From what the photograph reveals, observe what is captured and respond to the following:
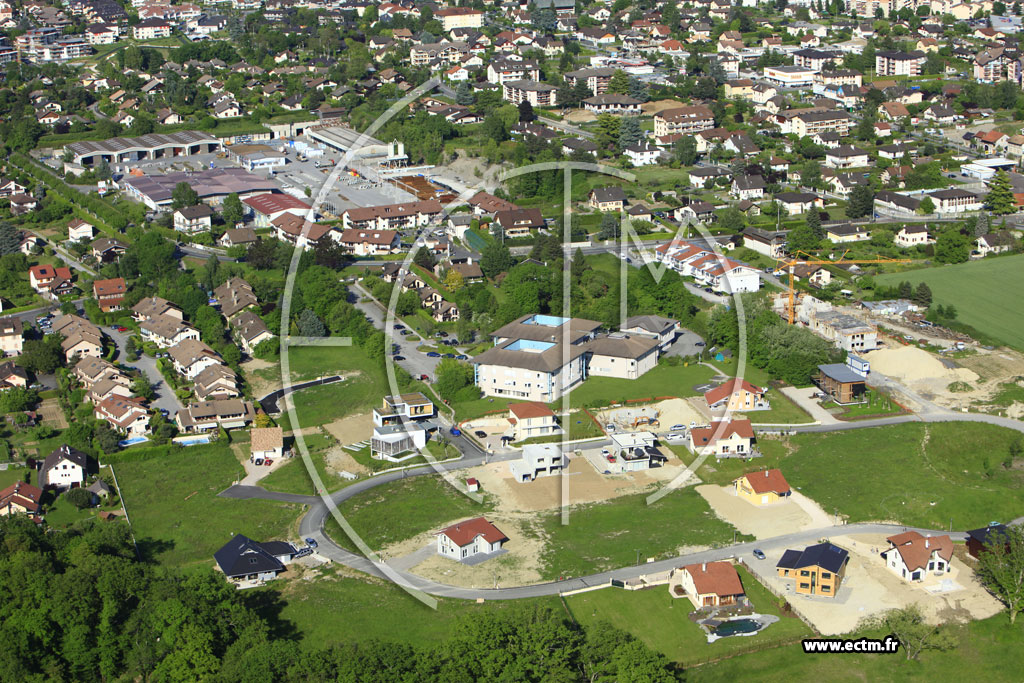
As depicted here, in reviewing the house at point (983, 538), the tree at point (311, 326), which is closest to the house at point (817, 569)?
the house at point (983, 538)

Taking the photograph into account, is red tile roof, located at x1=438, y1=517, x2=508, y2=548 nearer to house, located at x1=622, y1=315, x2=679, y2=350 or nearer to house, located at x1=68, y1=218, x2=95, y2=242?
house, located at x1=622, y1=315, x2=679, y2=350

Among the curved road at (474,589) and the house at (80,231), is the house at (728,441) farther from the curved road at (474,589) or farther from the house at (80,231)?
the house at (80,231)

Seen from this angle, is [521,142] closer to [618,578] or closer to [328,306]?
[328,306]

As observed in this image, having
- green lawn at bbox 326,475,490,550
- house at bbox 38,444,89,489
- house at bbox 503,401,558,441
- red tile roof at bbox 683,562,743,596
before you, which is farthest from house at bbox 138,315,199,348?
red tile roof at bbox 683,562,743,596

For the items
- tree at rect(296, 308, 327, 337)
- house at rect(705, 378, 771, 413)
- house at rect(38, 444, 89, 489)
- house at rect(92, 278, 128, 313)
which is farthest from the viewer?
house at rect(92, 278, 128, 313)

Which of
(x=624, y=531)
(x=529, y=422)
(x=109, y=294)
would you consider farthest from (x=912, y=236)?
(x=109, y=294)

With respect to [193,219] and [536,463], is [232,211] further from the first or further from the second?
[536,463]
